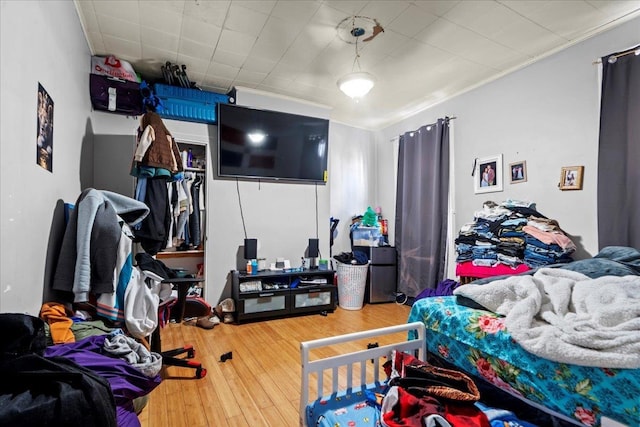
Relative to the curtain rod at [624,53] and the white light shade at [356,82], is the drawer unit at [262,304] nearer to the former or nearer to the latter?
the white light shade at [356,82]

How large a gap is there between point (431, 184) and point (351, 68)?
64.2 inches

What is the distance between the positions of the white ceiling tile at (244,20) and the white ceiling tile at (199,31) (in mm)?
124

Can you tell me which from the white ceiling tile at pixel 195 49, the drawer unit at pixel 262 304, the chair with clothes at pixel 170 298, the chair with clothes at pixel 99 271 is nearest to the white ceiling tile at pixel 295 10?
the white ceiling tile at pixel 195 49

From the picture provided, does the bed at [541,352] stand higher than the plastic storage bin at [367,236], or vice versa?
the plastic storage bin at [367,236]

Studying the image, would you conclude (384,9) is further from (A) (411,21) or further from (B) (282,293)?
(B) (282,293)

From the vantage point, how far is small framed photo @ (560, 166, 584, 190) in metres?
2.32

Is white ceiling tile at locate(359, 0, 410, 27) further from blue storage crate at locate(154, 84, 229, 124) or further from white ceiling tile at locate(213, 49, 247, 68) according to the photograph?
blue storage crate at locate(154, 84, 229, 124)

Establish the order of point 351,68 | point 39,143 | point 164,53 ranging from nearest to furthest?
point 39,143
point 164,53
point 351,68

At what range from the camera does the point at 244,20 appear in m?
2.22

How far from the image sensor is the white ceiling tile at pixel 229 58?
2.67 m

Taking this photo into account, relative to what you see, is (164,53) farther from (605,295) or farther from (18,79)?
(605,295)

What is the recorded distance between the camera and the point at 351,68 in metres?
2.91

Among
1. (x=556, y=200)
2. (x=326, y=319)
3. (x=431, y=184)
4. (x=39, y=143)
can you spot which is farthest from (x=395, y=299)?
(x=39, y=143)

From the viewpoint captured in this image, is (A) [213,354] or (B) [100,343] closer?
(B) [100,343]
